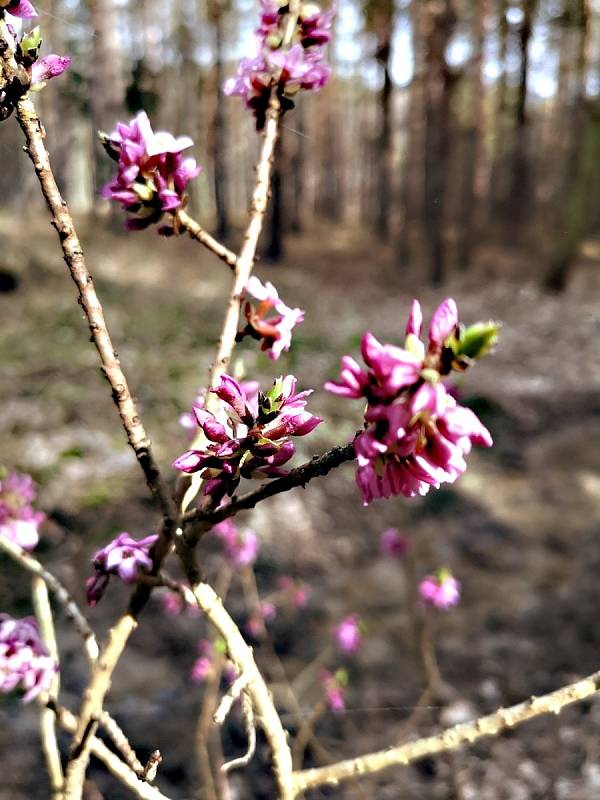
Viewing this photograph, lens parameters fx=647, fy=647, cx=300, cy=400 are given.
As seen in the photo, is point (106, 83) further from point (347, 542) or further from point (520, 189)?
point (520, 189)

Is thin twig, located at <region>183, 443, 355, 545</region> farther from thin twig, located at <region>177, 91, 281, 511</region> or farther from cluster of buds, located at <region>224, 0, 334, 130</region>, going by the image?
cluster of buds, located at <region>224, 0, 334, 130</region>

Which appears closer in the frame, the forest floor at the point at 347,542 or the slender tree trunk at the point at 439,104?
the forest floor at the point at 347,542

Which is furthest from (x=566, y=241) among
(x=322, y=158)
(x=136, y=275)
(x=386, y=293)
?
(x=322, y=158)

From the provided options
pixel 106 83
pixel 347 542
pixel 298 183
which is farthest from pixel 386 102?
pixel 347 542

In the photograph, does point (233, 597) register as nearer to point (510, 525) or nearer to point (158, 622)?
point (158, 622)

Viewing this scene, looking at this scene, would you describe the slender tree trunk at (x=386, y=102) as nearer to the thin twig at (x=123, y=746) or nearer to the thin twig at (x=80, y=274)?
the thin twig at (x=80, y=274)

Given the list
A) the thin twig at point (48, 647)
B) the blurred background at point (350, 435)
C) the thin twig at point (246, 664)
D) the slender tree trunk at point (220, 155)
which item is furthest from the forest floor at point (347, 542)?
the slender tree trunk at point (220, 155)
